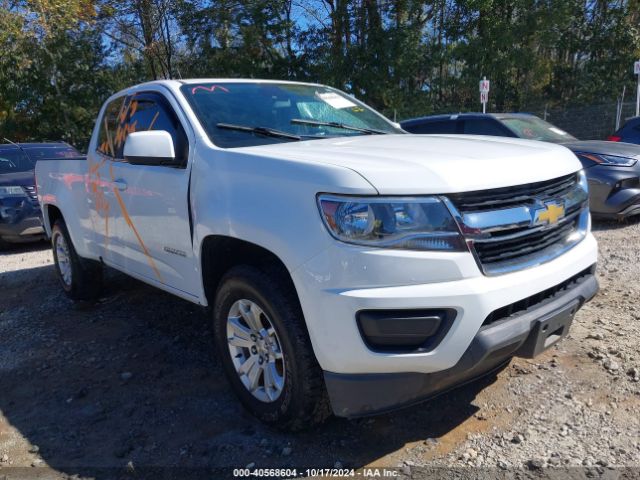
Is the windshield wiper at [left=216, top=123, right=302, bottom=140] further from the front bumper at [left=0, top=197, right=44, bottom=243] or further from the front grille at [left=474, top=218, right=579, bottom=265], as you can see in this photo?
the front bumper at [left=0, top=197, right=44, bottom=243]

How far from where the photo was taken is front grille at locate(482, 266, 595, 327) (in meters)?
2.33

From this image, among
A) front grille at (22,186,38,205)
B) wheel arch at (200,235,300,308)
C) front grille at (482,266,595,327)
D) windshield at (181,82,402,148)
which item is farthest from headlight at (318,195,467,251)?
front grille at (22,186,38,205)

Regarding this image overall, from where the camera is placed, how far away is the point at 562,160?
9.38 feet

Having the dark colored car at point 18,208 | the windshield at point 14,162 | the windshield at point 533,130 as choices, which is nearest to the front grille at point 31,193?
the dark colored car at point 18,208

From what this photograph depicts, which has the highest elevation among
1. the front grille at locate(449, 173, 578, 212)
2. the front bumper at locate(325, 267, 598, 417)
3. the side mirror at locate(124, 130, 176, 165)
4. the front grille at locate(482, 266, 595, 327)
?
the side mirror at locate(124, 130, 176, 165)

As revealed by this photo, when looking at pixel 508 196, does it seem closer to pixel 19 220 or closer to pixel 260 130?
pixel 260 130

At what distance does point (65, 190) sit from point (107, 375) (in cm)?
206

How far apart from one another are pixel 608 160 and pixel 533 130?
1288mm

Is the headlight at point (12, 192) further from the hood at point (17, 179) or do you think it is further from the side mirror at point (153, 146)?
the side mirror at point (153, 146)

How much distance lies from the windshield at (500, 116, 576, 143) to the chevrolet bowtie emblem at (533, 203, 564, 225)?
5.08m

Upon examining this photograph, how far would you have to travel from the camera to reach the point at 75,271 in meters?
5.11

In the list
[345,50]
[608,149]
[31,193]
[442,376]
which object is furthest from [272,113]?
[345,50]

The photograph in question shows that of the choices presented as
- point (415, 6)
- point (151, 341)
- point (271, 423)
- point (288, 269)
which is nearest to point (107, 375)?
point (151, 341)

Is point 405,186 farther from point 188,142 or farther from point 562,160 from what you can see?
point 188,142
